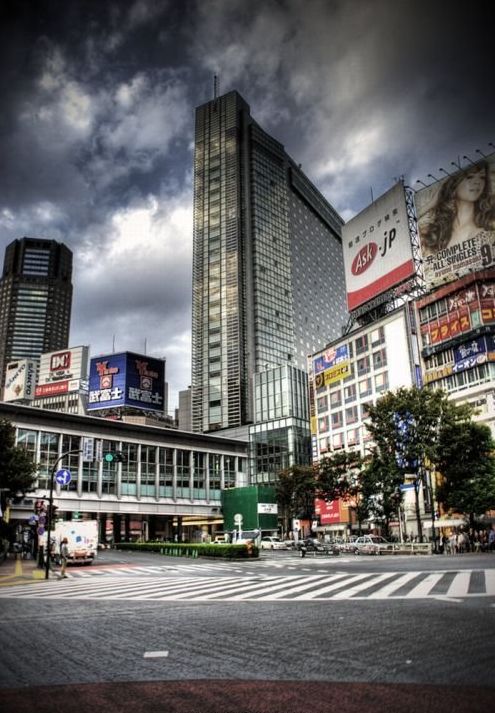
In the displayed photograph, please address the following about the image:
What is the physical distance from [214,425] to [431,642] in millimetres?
111054

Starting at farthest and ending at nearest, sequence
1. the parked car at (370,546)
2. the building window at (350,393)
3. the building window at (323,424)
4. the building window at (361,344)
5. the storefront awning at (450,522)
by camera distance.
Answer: the building window at (323,424) → the building window at (350,393) → the building window at (361,344) → the storefront awning at (450,522) → the parked car at (370,546)

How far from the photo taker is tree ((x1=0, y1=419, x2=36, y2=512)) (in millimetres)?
39906

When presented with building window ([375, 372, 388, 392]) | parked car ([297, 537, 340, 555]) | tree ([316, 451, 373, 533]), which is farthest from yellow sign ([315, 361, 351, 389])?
parked car ([297, 537, 340, 555])

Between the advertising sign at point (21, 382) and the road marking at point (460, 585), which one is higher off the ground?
the advertising sign at point (21, 382)

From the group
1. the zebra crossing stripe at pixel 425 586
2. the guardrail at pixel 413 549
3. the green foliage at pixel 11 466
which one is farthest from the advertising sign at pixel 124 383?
the zebra crossing stripe at pixel 425 586

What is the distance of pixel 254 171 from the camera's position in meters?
136

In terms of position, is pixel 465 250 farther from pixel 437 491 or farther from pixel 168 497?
pixel 168 497

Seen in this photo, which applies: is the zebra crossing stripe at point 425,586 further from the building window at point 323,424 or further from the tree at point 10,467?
the building window at point 323,424

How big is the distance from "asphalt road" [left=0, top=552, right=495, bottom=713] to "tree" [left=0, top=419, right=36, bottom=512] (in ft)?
96.4

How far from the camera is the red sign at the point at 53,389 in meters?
95.8

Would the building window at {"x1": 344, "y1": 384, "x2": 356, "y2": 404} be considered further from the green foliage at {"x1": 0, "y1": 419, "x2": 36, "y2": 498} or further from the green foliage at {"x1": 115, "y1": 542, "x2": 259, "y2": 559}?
the green foliage at {"x1": 0, "y1": 419, "x2": 36, "y2": 498}

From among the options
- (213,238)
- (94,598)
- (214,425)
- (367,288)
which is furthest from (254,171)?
(94,598)

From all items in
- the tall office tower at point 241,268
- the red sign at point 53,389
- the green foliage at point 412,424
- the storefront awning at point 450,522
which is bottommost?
the storefront awning at point 450,522

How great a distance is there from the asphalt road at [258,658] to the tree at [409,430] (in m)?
31.4
